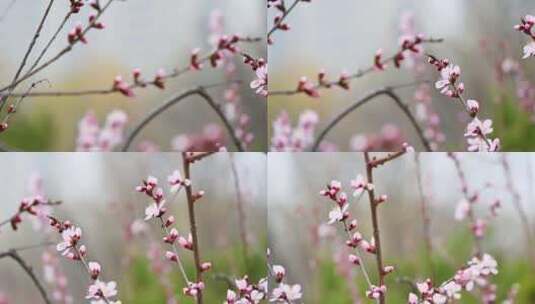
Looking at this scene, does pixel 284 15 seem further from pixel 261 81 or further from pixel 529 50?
pixel 529 50

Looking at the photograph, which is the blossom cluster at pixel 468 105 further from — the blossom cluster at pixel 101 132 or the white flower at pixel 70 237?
the white flower at pixel 70 237

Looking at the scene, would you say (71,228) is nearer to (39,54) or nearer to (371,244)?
(39,54)

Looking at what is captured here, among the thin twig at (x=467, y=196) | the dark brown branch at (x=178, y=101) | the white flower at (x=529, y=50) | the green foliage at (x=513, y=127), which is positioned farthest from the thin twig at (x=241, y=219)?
the white flower at (x=529, y=50)

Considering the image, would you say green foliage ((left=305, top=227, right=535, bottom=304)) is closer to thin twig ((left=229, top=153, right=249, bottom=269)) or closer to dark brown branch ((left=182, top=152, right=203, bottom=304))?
thin twig ((left=229, top=153, right=249, bottom=269))

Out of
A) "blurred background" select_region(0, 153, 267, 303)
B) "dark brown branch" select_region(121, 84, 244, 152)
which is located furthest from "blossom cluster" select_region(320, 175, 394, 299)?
"dark brown branch" select_region(121, 84, 244, 152)

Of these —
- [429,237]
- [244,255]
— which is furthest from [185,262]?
[429,237]

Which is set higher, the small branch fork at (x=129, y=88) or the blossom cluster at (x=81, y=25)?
the blossom cluster at (x=81, y=25)

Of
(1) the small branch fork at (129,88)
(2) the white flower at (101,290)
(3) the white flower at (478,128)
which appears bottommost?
(2) the white flower at (101,290)
